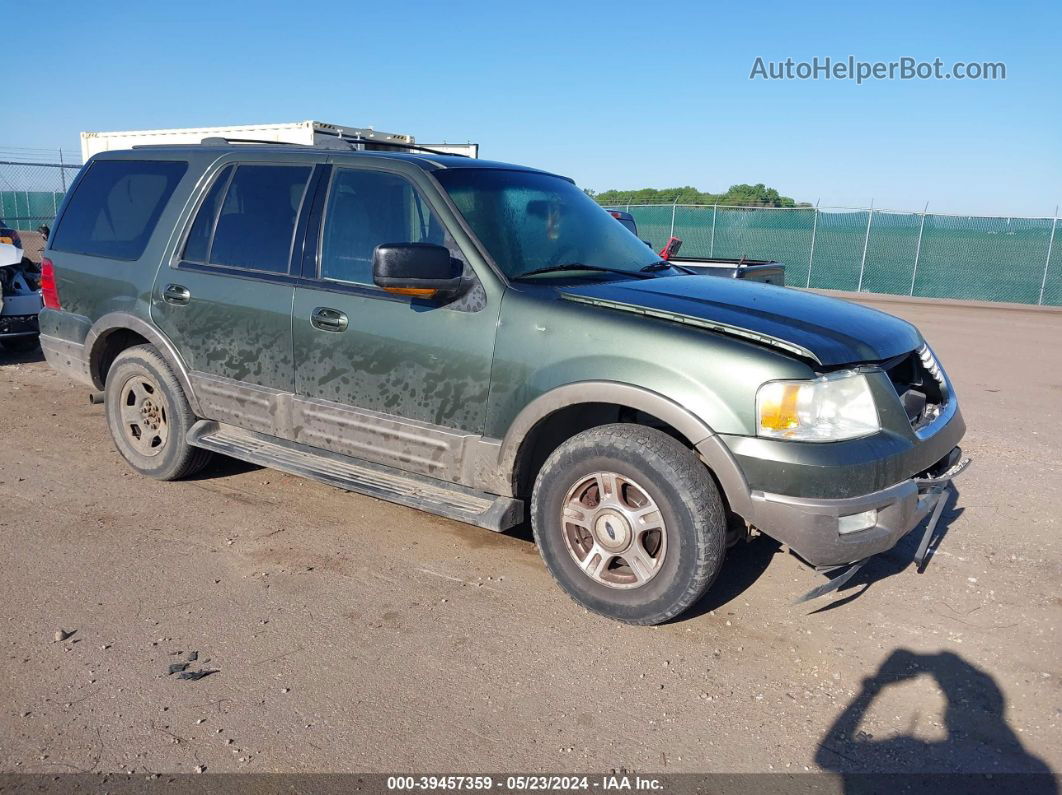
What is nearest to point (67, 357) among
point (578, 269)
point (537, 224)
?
point (537, 224)

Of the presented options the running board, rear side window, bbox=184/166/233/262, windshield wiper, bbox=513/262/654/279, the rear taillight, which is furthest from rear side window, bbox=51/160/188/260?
windshield wiper, bbox=513/262/654/279

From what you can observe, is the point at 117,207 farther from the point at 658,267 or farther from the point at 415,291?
the point at 658,267

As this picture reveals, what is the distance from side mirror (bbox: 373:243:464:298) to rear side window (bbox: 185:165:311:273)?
3.35ft

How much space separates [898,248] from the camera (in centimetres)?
2189

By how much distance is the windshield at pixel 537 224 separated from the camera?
4.05 metres

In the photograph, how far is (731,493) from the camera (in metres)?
3.30

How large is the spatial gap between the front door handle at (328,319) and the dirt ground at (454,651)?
1158 mm

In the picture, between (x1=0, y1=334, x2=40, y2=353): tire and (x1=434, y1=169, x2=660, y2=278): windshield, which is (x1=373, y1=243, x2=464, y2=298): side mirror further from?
(x1=0, y1=334, x2=40, y2=353): tire

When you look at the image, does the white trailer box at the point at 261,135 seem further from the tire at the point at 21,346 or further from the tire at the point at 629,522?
the tire at the point at 629,522

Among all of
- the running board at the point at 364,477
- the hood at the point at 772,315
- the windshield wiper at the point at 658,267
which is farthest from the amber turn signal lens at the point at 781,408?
the windshield wiper at the point at 658,267

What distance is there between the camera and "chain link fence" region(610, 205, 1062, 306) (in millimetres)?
20578

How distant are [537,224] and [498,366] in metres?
0.97

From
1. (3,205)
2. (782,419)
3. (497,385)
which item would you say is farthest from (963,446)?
(3,205)

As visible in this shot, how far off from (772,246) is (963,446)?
19298 millimetres
